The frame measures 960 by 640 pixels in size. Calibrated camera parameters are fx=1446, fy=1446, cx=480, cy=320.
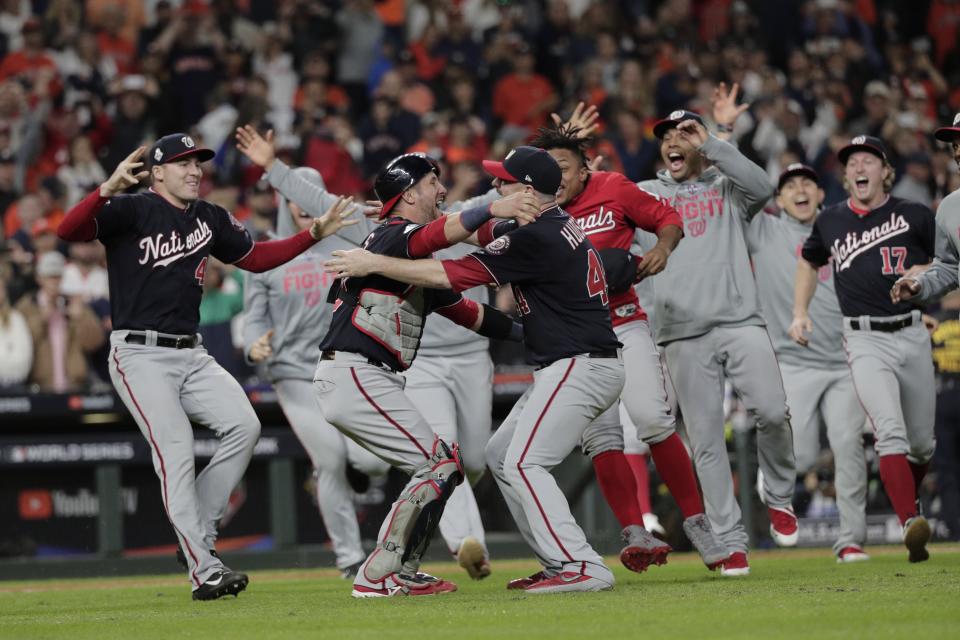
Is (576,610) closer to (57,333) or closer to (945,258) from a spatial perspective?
(945,258)

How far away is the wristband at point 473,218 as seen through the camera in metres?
6.75

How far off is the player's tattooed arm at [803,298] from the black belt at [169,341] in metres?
3.81

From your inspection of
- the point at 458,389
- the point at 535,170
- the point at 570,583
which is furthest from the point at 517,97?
the point at 570,583

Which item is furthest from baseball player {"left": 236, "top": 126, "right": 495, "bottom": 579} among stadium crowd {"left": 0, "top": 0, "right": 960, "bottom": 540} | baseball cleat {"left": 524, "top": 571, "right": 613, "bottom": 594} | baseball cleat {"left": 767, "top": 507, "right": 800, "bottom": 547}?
stadium crowd {"left": 0, "top": 0, "right": 960, "bottom": 540}

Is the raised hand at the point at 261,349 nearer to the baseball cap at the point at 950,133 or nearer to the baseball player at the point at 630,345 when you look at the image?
the baseball player at the point at 630,345

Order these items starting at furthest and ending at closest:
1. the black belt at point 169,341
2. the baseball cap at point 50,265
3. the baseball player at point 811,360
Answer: the baseball cap at point 50,265, the baseball player at point 811,360, the black belt at point 169,341

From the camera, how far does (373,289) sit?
714cm

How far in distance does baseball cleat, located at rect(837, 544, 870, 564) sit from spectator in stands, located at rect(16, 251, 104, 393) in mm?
6519

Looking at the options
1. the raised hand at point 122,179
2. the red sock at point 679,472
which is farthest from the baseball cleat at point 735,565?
the raised hand at point 122,179

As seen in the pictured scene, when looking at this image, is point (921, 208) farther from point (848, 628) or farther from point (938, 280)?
point (848, 628)

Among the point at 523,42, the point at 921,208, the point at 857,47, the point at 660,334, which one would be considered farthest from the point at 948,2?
the point at 660,334

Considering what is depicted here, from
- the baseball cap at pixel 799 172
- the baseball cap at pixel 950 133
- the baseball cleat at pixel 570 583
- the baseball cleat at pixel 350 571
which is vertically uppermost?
the baseball cap at pixel 950 133

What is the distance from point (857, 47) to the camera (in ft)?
59.8

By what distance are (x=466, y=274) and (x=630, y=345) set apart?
4.79 feet
